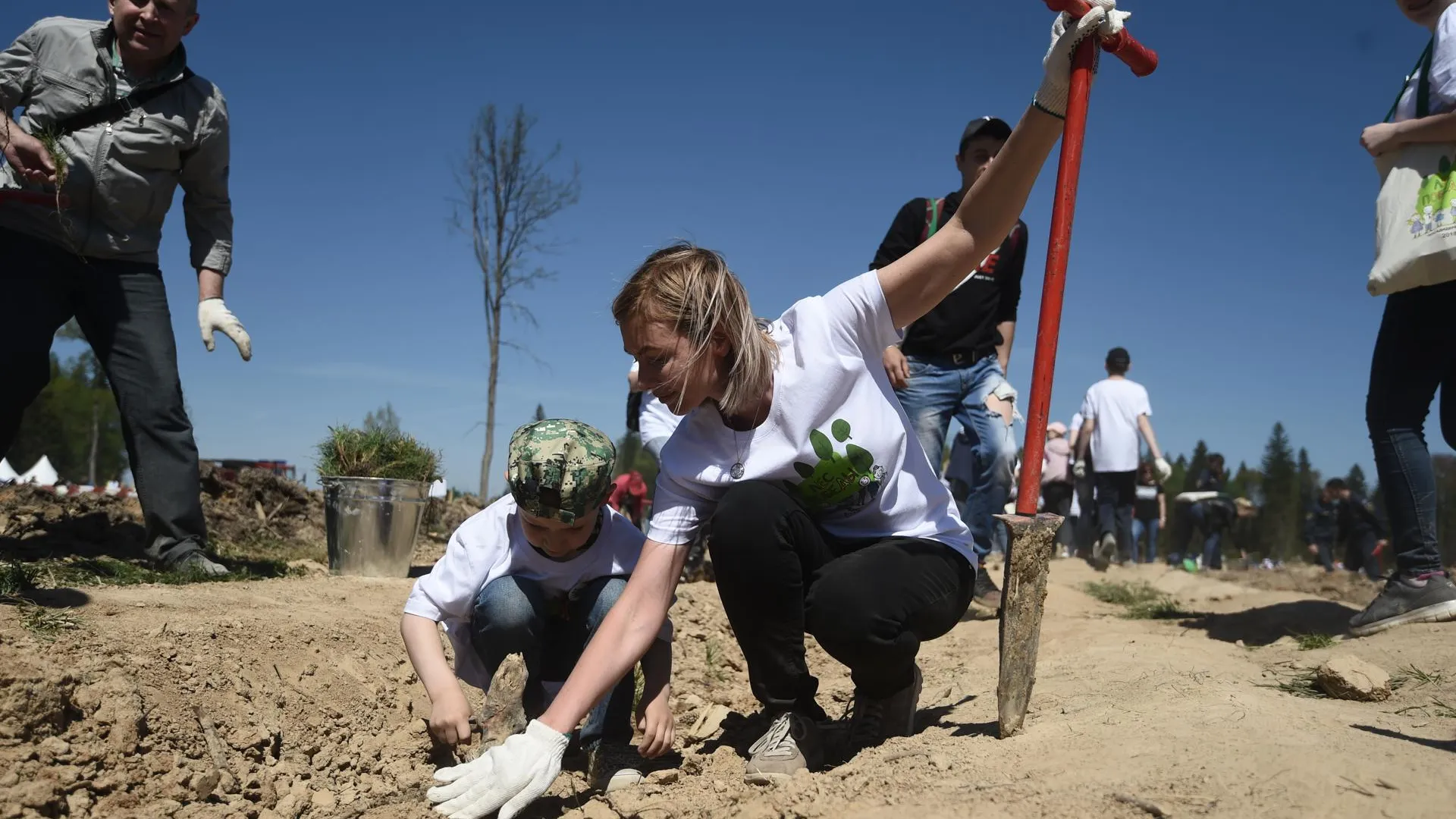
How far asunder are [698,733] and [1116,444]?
6.09 m

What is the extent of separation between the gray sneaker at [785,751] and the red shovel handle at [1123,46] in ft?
5.66

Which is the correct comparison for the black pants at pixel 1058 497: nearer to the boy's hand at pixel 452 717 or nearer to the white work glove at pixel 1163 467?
the white work glove at pixel 1163 467

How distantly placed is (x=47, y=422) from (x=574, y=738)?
4787cm

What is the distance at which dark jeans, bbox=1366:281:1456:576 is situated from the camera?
128 inches

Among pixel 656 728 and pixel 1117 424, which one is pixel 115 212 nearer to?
pixel 656 728

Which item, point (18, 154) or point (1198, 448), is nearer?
point (18, 154)

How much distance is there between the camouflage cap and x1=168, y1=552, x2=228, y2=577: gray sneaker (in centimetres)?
195

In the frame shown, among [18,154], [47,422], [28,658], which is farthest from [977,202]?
[47,422]

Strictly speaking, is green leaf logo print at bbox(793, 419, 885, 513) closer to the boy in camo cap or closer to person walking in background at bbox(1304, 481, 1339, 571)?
the boy in camo cap

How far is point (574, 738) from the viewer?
265 centimetres

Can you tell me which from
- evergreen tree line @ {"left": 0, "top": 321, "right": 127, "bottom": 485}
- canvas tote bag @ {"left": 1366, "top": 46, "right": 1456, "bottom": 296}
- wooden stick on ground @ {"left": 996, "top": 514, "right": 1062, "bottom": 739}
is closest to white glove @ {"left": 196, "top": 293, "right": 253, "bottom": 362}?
wooden stick on ground @ {"left": 996, "top": 514, "right": 1062, "bottom": 739}

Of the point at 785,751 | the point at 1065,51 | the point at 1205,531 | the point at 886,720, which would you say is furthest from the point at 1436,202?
the point at 1205,531

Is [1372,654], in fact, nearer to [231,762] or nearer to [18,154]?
[231,762]

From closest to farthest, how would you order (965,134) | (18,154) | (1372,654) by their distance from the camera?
1. (1372,654)
2. (18,154)
3. (965,134)
